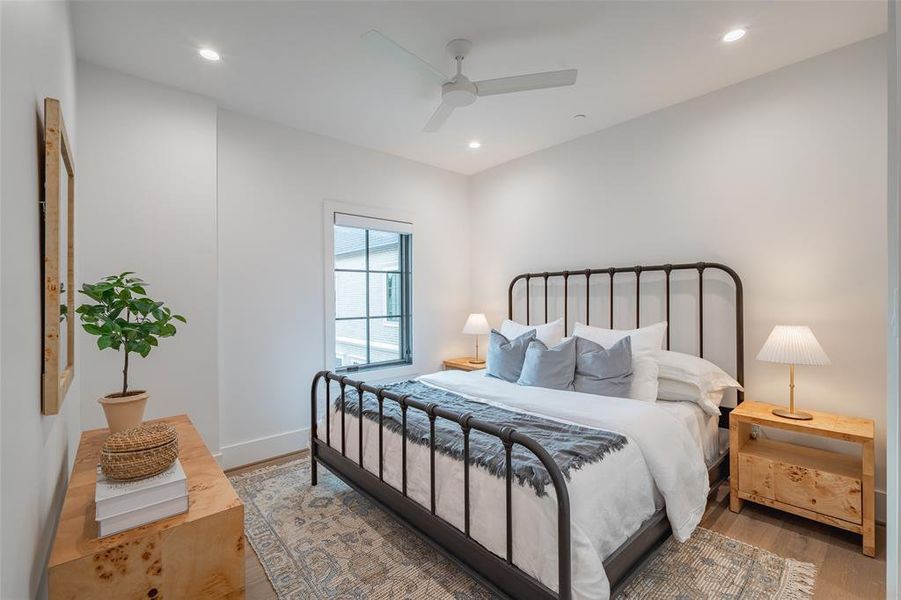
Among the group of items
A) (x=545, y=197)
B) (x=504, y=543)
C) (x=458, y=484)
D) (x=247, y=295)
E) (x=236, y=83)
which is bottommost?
(x=504, y=543)

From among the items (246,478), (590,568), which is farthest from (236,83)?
(590,568)

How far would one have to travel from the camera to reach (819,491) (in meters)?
2.20

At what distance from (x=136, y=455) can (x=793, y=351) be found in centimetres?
311

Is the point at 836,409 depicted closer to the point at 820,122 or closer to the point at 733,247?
the point at 733,247

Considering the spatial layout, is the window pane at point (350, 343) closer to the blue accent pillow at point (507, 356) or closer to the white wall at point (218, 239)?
the white wall at point (218, 239)

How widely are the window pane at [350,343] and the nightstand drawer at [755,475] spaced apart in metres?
3.09

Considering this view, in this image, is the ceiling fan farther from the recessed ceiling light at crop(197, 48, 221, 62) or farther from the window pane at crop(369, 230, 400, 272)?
the window pane at crop(369, 230, 400, 272)

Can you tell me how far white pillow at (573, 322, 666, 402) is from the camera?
265 cm

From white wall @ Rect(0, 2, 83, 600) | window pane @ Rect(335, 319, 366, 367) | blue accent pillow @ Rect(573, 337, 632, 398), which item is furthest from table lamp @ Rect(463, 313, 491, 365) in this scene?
white wall @ Rect(0, 2, 83, 600)

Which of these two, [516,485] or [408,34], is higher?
[408,34]

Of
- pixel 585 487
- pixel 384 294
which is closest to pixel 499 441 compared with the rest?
pixel 585 487

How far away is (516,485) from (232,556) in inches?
38.8

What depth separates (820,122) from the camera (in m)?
2.54

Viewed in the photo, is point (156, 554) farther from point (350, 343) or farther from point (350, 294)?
point (350, 294)
